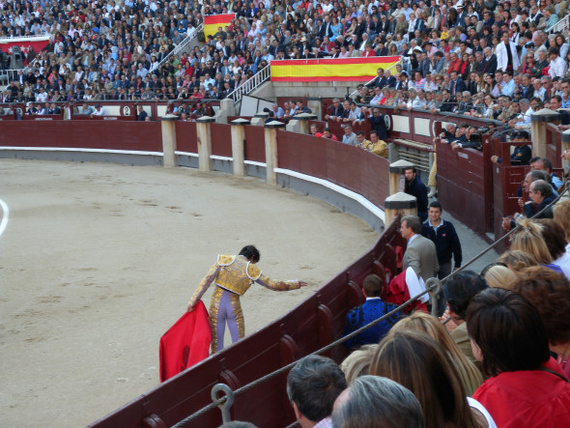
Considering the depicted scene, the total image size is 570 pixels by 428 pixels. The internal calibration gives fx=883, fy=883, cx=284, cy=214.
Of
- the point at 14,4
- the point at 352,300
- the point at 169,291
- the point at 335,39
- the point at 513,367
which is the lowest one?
the point at 169,291

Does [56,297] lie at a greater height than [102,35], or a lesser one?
lesser

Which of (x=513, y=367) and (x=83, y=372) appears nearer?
(x=513, y=367)

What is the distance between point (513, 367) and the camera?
2711mm

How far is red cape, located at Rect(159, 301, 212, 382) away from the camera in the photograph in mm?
6320

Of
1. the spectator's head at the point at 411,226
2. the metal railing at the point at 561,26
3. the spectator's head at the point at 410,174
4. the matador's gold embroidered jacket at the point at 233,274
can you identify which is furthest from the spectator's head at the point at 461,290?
the metal railing at the point at 561,26

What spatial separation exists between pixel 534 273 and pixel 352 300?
3254 mm

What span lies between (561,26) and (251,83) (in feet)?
40.6

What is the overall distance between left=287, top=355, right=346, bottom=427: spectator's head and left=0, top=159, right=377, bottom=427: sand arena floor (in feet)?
11.8

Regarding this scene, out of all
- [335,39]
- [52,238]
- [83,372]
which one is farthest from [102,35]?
[83,372]

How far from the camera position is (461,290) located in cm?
387

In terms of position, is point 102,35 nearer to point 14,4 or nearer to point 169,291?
point 14,4

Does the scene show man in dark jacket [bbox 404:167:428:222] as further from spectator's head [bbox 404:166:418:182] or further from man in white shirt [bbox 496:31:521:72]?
man in white shirt [bbox 496:31:521:72]

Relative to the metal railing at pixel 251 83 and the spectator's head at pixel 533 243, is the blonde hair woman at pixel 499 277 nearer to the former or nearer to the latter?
the spectator's head at pixel 533 243

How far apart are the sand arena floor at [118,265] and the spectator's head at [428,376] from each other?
13.5ft
